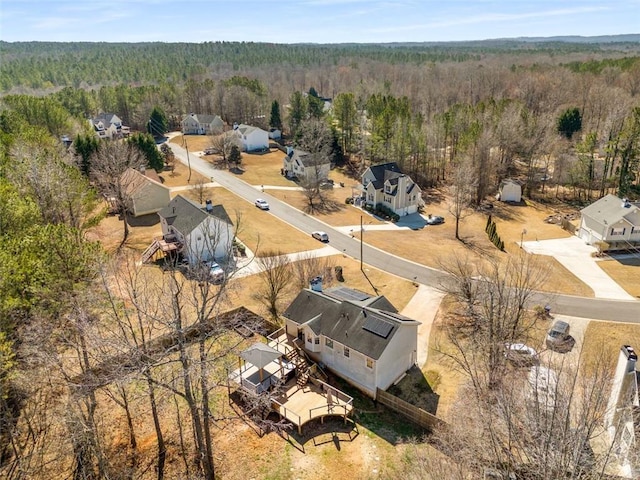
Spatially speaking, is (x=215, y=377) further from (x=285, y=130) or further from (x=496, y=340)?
(x=285, y=130)

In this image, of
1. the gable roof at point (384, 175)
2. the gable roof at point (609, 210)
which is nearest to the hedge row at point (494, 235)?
the gable roof at point (609, 210)

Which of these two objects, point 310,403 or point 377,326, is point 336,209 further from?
point 310,403

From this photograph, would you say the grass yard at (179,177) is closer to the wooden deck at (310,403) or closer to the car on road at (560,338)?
the wooden deck at (310,403)

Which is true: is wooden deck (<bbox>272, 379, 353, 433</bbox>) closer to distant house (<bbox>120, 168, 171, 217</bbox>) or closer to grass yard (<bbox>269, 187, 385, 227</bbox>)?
grass yard (<bbox>269, 187, 385, 227</bbox>)

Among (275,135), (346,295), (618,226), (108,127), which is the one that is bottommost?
(618,226)

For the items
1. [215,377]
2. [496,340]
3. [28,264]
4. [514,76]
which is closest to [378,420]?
[496,340]

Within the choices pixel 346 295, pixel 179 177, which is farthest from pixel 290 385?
pixel 179 177
